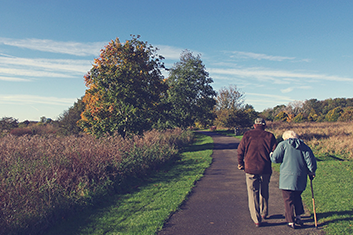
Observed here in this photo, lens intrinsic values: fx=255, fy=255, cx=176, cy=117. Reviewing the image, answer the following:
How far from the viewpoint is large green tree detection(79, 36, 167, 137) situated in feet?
51.8

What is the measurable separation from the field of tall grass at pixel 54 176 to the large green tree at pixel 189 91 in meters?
19.6

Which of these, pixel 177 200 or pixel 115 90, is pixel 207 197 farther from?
pixel 115 90

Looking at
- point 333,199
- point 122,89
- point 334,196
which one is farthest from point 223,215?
point 122,89

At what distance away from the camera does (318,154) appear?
A: 1474 cm

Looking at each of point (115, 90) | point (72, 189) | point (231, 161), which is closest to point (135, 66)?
point (115, 90)

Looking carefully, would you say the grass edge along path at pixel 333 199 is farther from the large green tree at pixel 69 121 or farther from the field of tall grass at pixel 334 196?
the large green tree at pixel 69 121

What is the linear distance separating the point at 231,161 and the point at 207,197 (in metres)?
6.66

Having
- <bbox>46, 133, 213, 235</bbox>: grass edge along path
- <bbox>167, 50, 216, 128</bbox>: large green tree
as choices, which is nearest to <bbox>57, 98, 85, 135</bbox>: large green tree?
<bbox>167, 50, 216, 128</bbox>: large green tree

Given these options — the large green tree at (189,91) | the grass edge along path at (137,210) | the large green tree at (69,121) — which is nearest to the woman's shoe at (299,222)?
the grass edge along path at (137,210)

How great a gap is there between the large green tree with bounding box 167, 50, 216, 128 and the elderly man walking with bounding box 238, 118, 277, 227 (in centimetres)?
2434

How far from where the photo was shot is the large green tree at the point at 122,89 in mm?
15789

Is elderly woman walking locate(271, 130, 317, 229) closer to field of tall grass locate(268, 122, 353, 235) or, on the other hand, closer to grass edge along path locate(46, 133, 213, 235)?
field of tall grass locate(268, 122, 353, 235)

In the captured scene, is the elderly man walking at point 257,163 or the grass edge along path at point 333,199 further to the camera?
the elderly man walking at point 257,163

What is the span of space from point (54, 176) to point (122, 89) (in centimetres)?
951
